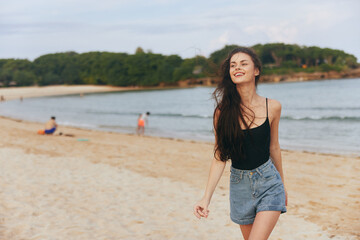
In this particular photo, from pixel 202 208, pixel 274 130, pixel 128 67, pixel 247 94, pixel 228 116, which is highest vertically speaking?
pixel 128 67

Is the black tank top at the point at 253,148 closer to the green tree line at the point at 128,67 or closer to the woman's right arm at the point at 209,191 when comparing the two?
the woman's right arm at the point at 209,191

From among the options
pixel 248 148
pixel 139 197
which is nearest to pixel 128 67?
pixel 139 197

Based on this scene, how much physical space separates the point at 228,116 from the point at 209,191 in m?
0.54

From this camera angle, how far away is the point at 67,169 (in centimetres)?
851

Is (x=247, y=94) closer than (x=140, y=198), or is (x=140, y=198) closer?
(x=247, y=94)

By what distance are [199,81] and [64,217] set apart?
115 m

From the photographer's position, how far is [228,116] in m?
2.38

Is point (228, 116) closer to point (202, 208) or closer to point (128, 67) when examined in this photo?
point (202, 208)

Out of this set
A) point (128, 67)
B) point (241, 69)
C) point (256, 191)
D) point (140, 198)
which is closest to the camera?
point (256, 191)

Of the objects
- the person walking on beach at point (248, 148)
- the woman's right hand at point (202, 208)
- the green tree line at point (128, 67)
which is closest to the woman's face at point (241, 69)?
the person walking on beach at point (248, 148)

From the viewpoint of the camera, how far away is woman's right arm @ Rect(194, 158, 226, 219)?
244 cm

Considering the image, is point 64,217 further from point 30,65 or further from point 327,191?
point 30,65

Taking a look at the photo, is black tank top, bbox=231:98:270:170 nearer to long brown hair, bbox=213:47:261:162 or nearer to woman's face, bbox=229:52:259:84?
long brown hair, bbox=213:47:261:162

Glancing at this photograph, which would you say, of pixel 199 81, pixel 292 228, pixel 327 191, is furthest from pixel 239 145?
pixel 199 81
